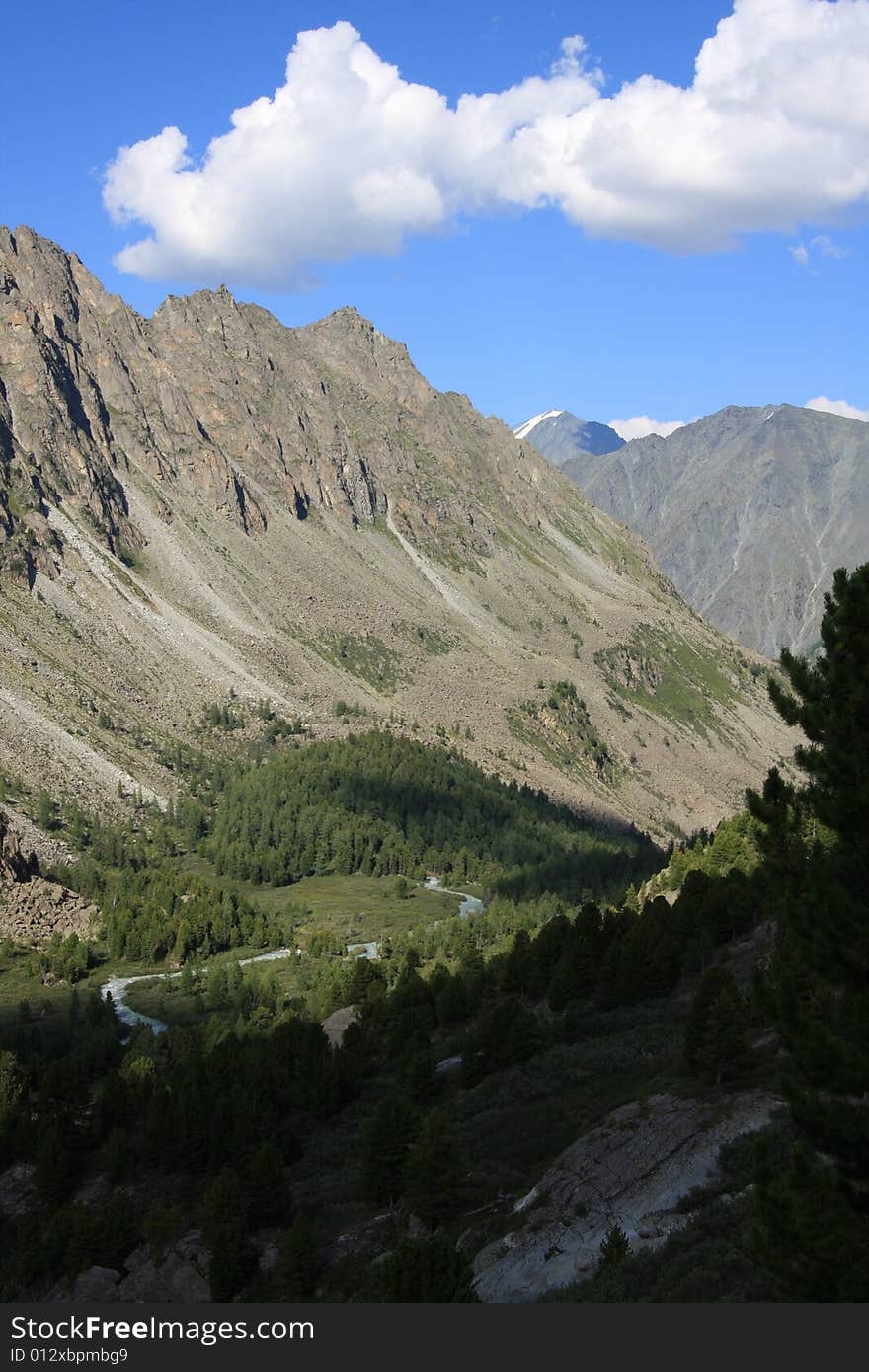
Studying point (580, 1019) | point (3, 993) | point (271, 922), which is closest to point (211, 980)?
point (3, 993)

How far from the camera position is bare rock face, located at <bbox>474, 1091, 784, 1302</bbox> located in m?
37.4

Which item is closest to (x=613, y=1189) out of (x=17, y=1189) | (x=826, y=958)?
(x=826, y=958)

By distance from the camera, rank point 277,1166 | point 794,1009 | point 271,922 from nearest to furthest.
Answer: point 794,1009, point 277,1166, point 271,922

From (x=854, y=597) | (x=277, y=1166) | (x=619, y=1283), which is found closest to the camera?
(x=854, y=597)

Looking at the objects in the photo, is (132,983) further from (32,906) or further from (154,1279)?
(154,1279)

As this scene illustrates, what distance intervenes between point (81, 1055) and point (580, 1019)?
4263 cm

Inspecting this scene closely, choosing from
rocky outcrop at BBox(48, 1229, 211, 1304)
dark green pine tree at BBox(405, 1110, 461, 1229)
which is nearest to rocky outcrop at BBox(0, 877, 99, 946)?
rocky outcrop at BBox(48, 1229, 211, 1304)

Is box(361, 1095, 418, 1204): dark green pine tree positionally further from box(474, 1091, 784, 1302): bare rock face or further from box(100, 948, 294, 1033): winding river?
box(100, 948, 294, 1033): winding river

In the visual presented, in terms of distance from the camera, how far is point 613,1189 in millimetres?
41375

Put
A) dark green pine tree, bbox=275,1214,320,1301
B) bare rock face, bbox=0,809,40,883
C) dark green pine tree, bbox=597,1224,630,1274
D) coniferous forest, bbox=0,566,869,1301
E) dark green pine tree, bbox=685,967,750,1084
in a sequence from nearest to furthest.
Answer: coniferous forest, bbox=0,566,869,1301
dark green pine tree, bbox=597,1224,630,1274
dark green pine tree, bbox=275,1214,320,1301
dark green pine tree, bbox=685,967,750,1084
bare rock face, bbox=0,809,40,883

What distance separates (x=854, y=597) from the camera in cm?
2800

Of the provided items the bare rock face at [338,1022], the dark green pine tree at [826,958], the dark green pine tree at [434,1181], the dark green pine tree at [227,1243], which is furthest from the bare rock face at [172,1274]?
the bare rock face at [338,1022]

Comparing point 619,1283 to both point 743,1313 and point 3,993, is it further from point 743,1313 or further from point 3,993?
point 3,993

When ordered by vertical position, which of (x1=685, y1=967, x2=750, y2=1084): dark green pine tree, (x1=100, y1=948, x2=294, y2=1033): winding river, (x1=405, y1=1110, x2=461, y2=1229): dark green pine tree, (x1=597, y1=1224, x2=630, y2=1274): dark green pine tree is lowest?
(x1=100, y1=948, x2=294, y2=1033): winding river
